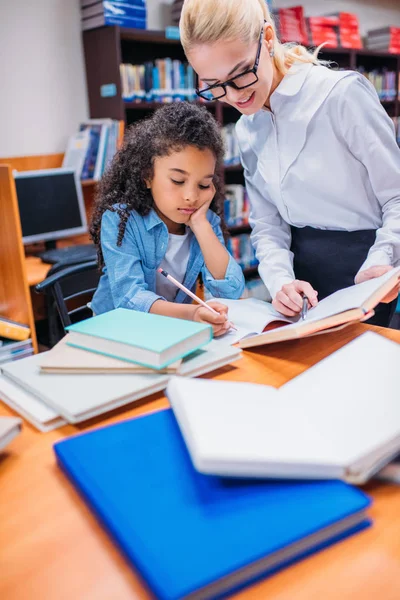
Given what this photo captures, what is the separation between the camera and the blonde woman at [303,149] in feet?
3.85

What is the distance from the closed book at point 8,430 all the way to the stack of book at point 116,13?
280 centimetres

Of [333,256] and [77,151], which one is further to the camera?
[77,151]

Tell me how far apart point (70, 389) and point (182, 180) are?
2.29 feet

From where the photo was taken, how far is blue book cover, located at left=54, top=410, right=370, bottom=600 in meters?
0.46

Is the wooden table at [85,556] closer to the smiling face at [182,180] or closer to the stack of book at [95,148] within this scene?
the smiling face at [182,180]

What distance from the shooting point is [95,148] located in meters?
3.01

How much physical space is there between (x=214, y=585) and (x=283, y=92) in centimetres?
118

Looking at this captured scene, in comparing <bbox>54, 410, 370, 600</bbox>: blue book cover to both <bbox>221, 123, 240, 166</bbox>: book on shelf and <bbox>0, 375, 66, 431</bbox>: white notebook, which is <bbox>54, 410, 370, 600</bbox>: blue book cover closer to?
<bbox>0, 375, 66, 431</bbox>: white notebook

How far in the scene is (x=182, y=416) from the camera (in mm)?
620

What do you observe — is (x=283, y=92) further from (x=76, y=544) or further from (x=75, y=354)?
(x=76, y=544)

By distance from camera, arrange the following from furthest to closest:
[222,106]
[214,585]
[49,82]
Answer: [222,106] → [49,82] → [214,585]

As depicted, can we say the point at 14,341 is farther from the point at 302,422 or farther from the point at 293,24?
the point at 293,24

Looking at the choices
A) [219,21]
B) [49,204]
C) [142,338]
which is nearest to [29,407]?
[142,338]

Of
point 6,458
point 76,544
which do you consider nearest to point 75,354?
point 6,458
